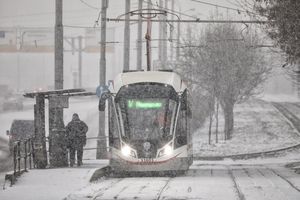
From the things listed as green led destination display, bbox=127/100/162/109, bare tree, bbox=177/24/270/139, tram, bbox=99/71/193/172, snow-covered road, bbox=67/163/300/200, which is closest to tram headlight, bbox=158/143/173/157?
tram, bbox=99/71/193/172

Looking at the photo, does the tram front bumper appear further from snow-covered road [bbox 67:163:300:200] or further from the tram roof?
the tram roof

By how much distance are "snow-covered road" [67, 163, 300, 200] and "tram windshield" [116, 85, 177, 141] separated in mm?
2041

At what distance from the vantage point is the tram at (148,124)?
68.5 ft

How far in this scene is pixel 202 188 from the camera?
16484 mm

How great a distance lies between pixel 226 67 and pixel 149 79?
60.5ft

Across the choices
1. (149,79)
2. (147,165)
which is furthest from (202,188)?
(149,79)

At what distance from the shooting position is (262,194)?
1529 centimetres

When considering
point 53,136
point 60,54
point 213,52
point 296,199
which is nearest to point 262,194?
point 296,199

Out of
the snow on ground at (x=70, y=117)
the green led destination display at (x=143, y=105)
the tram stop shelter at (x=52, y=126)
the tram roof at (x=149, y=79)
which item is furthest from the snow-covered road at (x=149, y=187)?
the snow on ground at (x=70, y=117)

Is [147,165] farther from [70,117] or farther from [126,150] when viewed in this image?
[70,117]

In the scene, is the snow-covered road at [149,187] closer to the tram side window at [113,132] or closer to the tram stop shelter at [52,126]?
the tram side window at [113,132]

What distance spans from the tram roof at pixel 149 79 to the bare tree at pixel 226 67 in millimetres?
16283

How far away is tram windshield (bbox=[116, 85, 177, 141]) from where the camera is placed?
21188mm

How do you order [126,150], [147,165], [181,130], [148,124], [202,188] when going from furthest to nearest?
[181,130] < [148,124] < [126,150] < [147,165] < [202,188]
